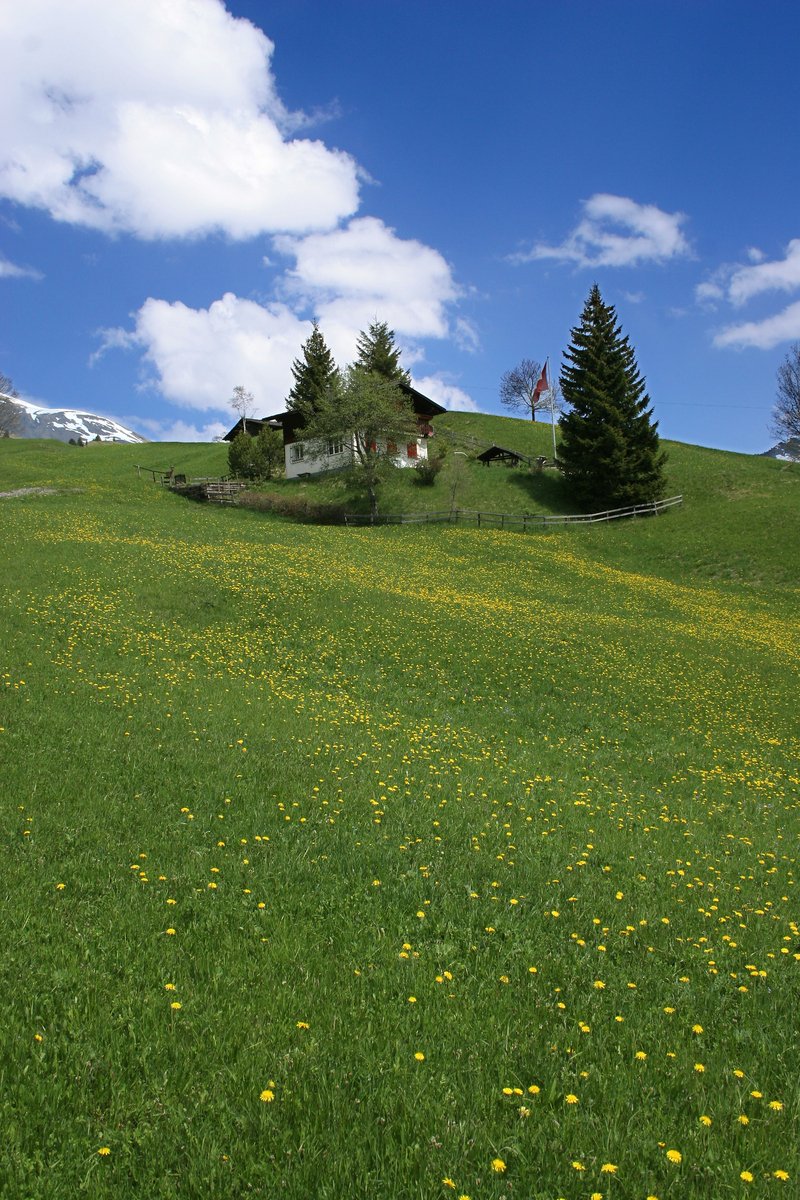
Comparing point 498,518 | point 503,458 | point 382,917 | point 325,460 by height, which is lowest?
point 382,917

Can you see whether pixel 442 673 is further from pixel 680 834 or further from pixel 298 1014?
pixel 298 1014

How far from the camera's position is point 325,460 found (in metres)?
63.6

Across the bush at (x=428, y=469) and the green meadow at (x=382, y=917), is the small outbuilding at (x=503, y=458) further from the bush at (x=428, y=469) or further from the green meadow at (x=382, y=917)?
the green meadow at (x=382, y=917)

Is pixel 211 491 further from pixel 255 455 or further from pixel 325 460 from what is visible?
pixel 325 460

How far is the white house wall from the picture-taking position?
6156 centimetres

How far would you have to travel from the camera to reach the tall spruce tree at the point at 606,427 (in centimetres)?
5250

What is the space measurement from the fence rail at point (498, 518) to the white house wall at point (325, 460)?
10143 mm

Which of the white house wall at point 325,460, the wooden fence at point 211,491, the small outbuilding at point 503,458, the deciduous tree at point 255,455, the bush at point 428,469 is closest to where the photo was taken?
the wooden fence at point 211,491

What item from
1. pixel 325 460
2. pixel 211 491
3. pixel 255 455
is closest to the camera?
pixel 211 491

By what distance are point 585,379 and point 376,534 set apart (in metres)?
23.7

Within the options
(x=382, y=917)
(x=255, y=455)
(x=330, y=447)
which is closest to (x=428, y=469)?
(x=330, y=447)

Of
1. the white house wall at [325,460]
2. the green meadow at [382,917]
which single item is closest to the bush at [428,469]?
the white house wall at [325,460]

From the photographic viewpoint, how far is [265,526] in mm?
42594

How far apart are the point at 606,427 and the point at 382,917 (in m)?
51.4
